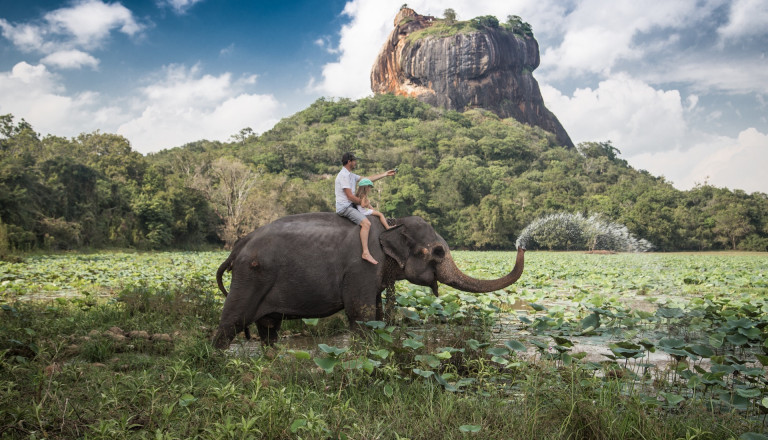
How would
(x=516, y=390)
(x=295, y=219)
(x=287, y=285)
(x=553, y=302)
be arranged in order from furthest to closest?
(x=553, y=302) < (x=295, y=219) < (x=287, y=285) < (x=516, y=390)

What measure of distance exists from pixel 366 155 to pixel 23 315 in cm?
6886

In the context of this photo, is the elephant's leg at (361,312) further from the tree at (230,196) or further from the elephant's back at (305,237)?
the tree at (230,196)

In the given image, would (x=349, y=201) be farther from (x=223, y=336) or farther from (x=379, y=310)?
(x=223, y=336)

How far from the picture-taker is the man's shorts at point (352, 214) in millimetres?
5531

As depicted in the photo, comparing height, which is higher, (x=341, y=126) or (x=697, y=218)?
(x=341, y=126)

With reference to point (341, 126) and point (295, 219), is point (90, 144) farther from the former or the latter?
point (341, 126)

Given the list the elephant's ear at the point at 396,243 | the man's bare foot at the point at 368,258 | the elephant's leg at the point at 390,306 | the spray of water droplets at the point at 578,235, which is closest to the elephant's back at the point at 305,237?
the man's bare foot at the point at 368,258

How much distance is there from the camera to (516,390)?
3951mm

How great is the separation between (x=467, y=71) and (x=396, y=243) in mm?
121684

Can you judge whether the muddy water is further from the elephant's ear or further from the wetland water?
the elephant's ear

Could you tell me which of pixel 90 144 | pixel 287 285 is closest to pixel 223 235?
pixel 90 144

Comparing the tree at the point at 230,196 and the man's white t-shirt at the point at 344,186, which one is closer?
the man's white t-shirt at the point at 344,186

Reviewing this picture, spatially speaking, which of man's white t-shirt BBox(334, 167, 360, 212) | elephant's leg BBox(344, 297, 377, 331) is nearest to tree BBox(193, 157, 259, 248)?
man's white t-shirt BBox(334, 167, 360, 212)

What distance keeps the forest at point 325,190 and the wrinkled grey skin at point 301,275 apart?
1979cm
